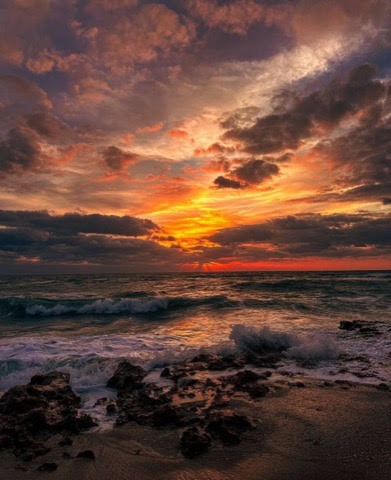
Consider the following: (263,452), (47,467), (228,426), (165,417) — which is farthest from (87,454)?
(263,452)

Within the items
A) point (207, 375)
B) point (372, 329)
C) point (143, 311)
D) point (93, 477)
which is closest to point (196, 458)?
point (93, 477)

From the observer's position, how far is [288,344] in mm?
10773

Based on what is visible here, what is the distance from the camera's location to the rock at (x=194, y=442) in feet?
14.4

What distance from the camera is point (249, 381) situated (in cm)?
715

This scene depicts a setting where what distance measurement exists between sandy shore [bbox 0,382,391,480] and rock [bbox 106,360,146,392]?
1.87m

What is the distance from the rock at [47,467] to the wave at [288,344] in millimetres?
7104

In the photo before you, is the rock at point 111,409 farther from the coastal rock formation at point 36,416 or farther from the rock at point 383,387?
the rock at point 383,387

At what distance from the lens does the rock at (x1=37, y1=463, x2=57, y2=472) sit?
4198 mm

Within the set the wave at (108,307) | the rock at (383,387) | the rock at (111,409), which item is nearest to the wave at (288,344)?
the rock at (383,387)

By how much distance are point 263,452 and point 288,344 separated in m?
6.77

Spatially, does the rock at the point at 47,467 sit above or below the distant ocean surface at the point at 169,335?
above

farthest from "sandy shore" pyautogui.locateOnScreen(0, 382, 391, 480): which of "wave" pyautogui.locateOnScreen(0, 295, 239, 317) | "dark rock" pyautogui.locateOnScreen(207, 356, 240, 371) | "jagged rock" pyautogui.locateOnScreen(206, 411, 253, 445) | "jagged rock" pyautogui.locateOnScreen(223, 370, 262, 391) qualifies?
"wave" pyautogui.locateOnScreen(0, 295, 239, 317)

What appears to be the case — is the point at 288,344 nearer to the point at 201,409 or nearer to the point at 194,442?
the point at 201,409

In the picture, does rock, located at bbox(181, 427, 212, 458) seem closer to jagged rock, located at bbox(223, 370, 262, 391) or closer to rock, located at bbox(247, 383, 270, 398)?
rock, located at bbox(247, 383, 270, 398)
